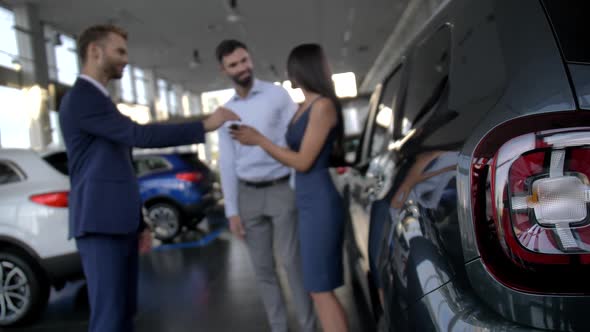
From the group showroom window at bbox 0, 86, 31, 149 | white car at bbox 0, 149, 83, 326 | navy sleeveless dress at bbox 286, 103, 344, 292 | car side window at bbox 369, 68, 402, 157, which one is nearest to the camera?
navy sleeveless dress at bbox 286, 103, 344, 292

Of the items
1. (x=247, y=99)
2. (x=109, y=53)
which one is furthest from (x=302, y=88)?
(x=109, y=53)

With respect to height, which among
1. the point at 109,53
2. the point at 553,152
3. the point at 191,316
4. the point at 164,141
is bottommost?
the point at 191,316

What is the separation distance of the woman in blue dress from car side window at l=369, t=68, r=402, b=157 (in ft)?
0.77

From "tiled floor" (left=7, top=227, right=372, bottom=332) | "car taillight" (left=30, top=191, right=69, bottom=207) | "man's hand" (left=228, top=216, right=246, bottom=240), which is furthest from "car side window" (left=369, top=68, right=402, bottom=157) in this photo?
"car taillight" (left=30, top=191, right=69, bottom=207)

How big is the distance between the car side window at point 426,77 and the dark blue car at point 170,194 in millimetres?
5537

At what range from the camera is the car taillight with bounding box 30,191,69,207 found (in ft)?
11.4

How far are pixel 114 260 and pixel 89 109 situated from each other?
62cm

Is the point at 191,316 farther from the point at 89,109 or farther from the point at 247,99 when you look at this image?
the point at 89,109

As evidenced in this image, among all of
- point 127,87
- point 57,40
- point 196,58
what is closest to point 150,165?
point 57,40

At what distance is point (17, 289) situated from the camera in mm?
3477

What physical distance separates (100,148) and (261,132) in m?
0.84

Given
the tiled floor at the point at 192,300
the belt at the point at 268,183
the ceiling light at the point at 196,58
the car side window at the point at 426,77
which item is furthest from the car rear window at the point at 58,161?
the ceiling light at the point at 196,58

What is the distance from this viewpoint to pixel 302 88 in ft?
6.54

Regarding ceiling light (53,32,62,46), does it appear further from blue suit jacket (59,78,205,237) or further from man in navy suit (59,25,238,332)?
blue suit jacket (59,78,205,237)
